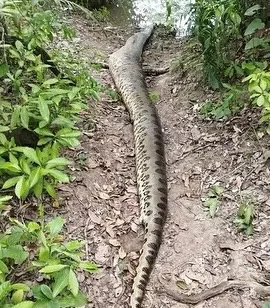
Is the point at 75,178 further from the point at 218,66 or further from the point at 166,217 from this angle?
the point at 218,66

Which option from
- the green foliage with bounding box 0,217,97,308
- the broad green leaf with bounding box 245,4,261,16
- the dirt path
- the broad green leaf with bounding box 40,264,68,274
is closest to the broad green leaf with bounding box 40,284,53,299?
the green foliage with bounding box 0,217,97,308

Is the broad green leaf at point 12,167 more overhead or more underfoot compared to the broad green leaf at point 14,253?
more overhead

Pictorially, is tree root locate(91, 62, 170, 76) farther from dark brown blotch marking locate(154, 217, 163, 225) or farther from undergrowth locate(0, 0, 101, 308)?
dark brown blotch marking locate(154, 217, 163, 225)

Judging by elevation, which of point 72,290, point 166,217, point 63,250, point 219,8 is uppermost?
point 219,8

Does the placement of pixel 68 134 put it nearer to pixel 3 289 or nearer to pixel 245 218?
pixel 3 289

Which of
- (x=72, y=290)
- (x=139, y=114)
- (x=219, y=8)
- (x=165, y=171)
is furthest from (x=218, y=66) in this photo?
(x=72, y=290)

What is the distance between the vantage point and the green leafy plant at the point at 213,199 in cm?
396

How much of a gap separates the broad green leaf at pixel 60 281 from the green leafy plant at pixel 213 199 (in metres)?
1.67

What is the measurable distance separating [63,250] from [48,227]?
0.23 m

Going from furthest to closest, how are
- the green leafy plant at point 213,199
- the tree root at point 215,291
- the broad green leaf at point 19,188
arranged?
1. the green leafy plant at point 213,199
2. the tree root at point 215,291
3. the broad green leaf at point 19,188

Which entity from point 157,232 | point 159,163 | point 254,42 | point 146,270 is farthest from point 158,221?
point 254,42

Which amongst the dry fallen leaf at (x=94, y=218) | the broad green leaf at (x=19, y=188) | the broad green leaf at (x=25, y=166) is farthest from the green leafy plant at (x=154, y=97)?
the broad green leaf at (x=19, y=188)

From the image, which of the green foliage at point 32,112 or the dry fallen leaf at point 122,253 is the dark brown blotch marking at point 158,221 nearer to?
the dry fallen leaf at point 122,253

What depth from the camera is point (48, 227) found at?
289cm
